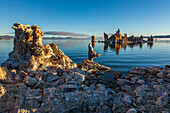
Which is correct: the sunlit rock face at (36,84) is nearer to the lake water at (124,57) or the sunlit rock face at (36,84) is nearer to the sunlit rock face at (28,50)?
the sunlit rock face at (28,50)

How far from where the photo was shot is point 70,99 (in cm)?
880

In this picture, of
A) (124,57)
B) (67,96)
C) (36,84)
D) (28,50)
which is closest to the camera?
(67,96)

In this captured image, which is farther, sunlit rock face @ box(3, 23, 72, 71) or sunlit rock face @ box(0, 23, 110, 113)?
sunlit rock face @ box(3, 23, 72, 71)

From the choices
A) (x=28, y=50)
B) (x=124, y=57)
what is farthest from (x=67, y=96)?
(x=124, y=57)

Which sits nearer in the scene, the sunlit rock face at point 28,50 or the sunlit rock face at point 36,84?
the sunlit rock face at point 36,84

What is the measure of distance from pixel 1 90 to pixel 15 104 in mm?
1863

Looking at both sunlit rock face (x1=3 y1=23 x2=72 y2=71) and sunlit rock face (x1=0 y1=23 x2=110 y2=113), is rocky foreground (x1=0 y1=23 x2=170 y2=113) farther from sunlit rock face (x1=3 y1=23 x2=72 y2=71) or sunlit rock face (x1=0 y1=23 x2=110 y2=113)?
sunlit rock face (x1=3 y1=23 x2=72 y2=71)

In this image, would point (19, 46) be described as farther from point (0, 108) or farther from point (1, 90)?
point (0, 108)

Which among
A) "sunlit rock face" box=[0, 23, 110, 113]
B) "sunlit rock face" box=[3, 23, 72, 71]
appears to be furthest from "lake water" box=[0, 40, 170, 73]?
"sunlit rock face" box=[3, 23, 72, 71]

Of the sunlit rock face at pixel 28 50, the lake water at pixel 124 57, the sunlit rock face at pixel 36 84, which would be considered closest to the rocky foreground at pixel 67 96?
the sunlit rock face at pixel 36 84

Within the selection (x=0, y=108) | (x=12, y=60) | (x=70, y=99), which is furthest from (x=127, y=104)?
(x=12, y=60)

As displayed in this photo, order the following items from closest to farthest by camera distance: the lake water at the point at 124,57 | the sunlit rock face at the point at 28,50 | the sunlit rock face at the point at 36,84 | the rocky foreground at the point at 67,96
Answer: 1. the rocky foreground at the point at 67,96
2. the sunlit rock face at the point at 36,84
3. the sunlit rock face at the point at 28,50
4. the lake water at the point at 124,57

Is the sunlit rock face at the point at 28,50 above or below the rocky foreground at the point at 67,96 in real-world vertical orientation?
above

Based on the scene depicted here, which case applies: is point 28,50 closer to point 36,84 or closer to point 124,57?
point 36,84
